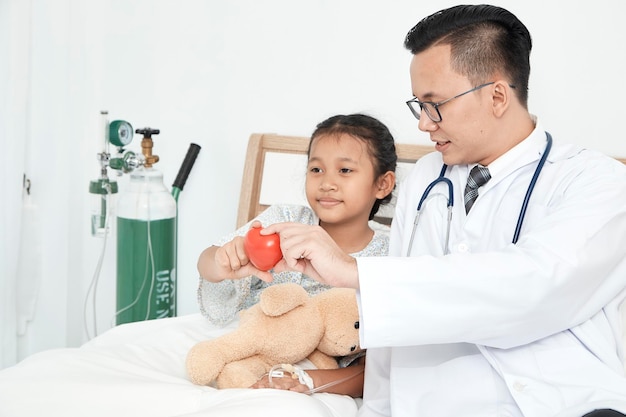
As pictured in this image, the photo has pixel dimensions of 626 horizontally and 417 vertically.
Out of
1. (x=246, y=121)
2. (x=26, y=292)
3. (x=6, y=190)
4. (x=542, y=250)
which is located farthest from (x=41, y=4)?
(x=542, y=250)

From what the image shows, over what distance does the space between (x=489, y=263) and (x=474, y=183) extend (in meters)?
0.38

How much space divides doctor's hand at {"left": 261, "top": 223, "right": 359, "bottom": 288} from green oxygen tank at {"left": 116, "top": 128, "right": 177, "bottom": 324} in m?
1.18

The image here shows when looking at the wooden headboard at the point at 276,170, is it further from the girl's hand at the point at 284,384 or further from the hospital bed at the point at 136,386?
the girl's hand at the point at 284,384

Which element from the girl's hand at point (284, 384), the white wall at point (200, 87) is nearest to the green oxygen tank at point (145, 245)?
the white wall at point (200, 87)

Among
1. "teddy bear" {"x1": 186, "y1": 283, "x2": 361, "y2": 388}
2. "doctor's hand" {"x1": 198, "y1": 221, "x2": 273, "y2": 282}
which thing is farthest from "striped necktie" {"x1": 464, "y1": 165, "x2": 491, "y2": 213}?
"doctor's hand" {"x1": 198, "y1": 221, "x2": 273, "y2": 282}

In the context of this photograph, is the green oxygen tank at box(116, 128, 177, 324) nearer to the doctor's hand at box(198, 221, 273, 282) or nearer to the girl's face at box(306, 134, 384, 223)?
the girl's face at box(306, 134, 384, 223)

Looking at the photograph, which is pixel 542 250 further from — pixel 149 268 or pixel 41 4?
pixel 41 4

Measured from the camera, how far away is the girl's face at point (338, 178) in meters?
1.89

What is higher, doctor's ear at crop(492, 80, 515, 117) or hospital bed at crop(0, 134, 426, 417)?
doctor's ear at crop(492, 80, 515, 117)

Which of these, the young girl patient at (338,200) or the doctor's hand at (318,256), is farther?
the young girl patient at (338,200)

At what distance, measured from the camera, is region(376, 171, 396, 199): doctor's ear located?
201cm

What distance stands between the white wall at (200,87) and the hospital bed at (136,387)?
813 millimetres

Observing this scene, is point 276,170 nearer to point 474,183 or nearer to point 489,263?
point 474,183

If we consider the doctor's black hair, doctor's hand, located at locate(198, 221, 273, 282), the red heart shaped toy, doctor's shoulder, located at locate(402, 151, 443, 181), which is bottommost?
doctor's hand, located at locate(198, 221, 273, 282)
